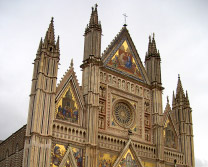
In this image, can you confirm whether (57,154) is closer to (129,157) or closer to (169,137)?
(129,157)

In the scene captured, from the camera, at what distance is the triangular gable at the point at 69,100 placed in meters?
24.8

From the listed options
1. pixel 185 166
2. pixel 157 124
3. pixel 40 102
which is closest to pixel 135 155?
pixel 157 124

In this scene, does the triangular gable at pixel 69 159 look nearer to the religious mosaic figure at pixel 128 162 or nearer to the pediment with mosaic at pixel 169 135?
the religious mosaic figure at pixel 128 162

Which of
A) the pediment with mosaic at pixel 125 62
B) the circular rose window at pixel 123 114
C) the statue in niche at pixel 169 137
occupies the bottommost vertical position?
the statue in niche at pixel 169 137

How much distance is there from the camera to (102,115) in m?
26.8

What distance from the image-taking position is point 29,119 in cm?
2319

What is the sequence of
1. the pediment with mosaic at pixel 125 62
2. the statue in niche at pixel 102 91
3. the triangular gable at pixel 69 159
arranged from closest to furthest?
the triangular gable at pixel 69 159
the statue in niche at pixel 102 91
the pediment with mosaic at pixel 125 62

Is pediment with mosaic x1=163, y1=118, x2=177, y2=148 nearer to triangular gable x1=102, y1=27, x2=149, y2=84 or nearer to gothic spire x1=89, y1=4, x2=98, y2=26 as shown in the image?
triangular gable x1=102, y1=27, x2=149, y2=84

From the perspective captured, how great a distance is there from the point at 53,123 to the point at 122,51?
9919 mm

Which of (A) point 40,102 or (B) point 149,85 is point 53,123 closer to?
(A) point 40,102

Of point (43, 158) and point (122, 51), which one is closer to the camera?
point (43, 158)

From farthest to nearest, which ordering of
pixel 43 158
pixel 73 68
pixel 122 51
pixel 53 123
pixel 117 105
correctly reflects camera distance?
pixel 122 51 < pixel 117 105 < pixel 73 68 < pixel 53 123 < pixel 43 158

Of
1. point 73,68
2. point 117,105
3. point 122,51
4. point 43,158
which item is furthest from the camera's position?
point 122,51

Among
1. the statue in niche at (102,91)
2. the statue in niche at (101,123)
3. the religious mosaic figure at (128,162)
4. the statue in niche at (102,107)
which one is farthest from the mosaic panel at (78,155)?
the statue in niche at (102,91)
